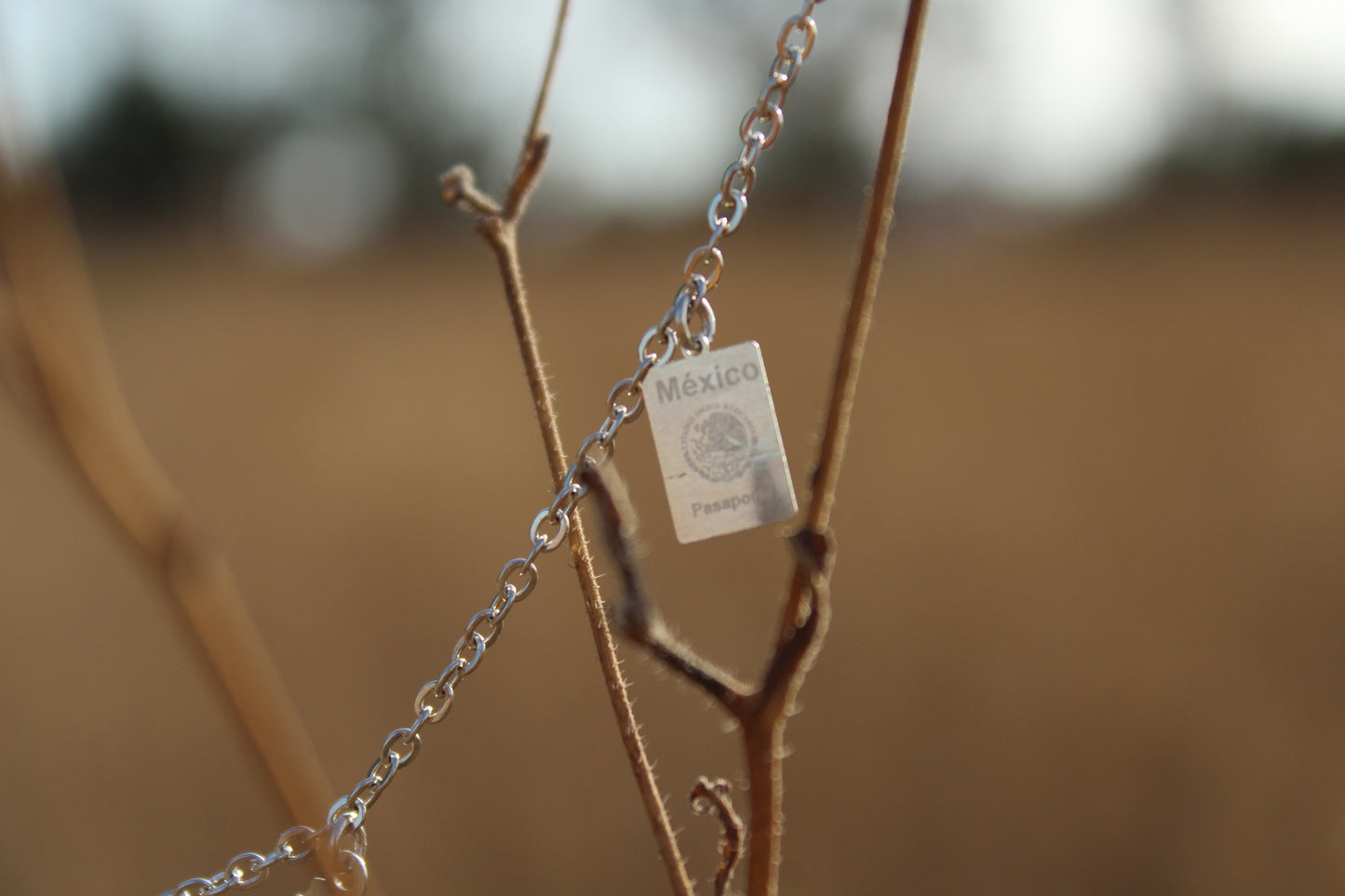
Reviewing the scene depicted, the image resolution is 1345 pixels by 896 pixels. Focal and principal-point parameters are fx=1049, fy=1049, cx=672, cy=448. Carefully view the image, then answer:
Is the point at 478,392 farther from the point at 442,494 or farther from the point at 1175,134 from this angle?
the point at 1175,134

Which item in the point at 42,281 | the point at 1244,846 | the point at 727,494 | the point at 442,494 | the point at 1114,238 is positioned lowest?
the point at 1244,846

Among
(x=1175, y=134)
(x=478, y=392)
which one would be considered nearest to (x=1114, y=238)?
(x=1175, y=134)

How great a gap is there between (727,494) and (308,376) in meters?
3.17

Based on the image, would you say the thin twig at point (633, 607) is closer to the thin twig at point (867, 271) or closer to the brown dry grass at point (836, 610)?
the thin twig at point (867, 271)

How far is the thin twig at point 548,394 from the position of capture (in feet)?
0.92

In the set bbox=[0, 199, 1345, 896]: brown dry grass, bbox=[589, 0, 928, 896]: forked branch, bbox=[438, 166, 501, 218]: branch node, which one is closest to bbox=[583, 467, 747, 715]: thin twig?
bbox=[589, 0, 928, 896]: forked branch

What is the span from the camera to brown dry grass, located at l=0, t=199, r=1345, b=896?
1.68m

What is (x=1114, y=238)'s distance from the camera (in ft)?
16.1

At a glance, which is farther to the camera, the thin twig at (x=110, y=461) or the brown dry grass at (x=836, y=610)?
the brown dry grass at (x=836, y=610)

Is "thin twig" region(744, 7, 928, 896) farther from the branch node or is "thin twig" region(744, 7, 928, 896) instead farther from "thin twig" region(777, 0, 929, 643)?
the branch node

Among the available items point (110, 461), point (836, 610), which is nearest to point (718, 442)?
point (110, 461)

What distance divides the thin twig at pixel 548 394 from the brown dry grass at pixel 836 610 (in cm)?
104

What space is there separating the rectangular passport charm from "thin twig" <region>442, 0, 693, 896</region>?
0.03 metres

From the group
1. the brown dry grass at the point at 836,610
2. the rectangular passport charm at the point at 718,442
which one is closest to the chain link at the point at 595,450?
the rectangular passport charm at the point at 718,442
